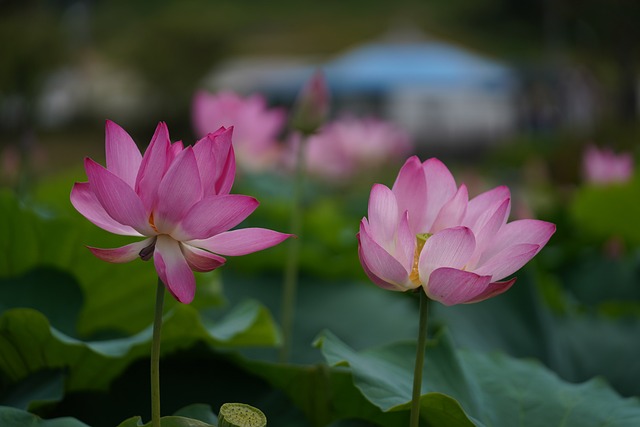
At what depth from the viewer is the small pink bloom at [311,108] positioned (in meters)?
1.08

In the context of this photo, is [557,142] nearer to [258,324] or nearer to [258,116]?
[258,116]

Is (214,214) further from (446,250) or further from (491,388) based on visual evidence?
(491,388)

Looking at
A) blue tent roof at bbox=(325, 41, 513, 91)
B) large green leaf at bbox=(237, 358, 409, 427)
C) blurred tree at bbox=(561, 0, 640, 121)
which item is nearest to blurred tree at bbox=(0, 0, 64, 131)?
large green leaf at bbox=(237, 358, 409, 427)

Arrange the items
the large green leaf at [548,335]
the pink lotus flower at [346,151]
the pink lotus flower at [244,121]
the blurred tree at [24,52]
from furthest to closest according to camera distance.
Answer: the pink lotus flower at [346,151] → the blurred tree at [24,52] → the pink lotus flower at [244,121] → the large green leaf at [548,335]

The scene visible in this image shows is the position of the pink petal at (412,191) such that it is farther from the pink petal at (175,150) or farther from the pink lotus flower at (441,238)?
the pink petal at (175,150)

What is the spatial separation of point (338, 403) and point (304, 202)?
206 cm

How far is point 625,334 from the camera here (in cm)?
126

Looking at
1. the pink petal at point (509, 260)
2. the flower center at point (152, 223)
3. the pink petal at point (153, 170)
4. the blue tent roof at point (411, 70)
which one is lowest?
the blue tent roof at point (411, 70)

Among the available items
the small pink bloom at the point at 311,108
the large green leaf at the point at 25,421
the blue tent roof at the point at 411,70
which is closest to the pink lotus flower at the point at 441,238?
the large green leaf at the point at 25,421

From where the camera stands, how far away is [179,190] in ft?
1.89

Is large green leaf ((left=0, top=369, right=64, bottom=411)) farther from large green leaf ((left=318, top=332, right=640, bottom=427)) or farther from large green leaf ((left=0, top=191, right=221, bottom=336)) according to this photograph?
large green leaf ((left=318, top=332, right=640, bottom=427))

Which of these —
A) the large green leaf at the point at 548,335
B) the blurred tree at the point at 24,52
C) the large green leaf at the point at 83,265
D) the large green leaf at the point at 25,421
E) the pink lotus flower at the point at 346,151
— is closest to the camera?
the large green leaf at the point at 25,421

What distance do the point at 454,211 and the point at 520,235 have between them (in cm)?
6

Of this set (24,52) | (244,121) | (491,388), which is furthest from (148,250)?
(24,52)
